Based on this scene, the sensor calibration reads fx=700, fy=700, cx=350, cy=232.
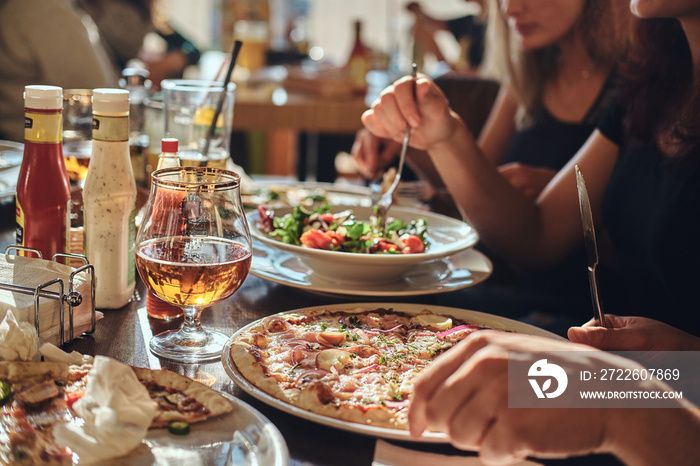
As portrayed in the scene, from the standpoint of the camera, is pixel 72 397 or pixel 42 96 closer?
pixel 72 397

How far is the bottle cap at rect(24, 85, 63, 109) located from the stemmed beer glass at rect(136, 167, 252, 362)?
189 millimetres

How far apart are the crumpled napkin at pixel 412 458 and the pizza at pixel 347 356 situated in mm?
30

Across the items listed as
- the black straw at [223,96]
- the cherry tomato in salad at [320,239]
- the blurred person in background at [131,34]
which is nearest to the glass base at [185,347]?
the cherry tomato in salad at [320,239]

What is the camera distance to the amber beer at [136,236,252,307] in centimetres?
83

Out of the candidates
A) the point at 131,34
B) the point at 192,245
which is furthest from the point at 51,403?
the point at 131,34

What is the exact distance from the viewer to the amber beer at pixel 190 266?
83 cm

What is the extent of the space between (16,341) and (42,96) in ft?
1.12

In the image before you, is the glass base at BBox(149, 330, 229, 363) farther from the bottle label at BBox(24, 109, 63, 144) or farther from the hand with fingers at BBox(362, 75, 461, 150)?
the hand with fingers at BBox(362, 75, 461, 150)

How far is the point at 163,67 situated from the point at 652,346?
3998 mm

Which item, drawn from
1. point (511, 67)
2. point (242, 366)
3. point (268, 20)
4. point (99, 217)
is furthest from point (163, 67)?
point (242, 366)

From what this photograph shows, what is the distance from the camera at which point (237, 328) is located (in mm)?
980

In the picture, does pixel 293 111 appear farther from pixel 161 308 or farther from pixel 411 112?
pixel 161 308

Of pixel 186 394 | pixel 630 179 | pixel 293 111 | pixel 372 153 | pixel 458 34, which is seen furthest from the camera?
pixel 458 34

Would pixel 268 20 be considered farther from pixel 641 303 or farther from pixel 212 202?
pixel 212 202
